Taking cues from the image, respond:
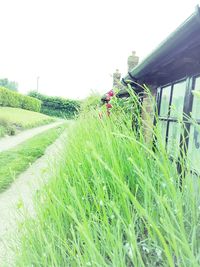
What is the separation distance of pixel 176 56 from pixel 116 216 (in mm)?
2224

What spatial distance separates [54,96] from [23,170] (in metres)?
42.5

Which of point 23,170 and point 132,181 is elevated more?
point 132,181

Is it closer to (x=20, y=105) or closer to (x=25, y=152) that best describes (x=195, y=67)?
(x=25, y=152)

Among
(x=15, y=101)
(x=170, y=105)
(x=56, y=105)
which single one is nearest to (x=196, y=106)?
(x=170, y=105)

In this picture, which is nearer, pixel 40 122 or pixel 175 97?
pixel 175 97

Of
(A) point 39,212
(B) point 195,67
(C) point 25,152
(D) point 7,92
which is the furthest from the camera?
(D) point 7,92

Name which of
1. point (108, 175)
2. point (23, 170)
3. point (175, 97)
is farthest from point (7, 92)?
point (108, 175)

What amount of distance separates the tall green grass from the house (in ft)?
1.02

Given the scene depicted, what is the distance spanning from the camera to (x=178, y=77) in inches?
190

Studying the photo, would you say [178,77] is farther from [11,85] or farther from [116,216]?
[11,85]

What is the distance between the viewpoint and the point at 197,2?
2.43 m

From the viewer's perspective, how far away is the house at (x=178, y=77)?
9.29ft

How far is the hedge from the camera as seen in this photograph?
31.6 metres

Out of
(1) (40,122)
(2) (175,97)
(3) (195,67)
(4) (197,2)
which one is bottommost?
(1) (40,122)
